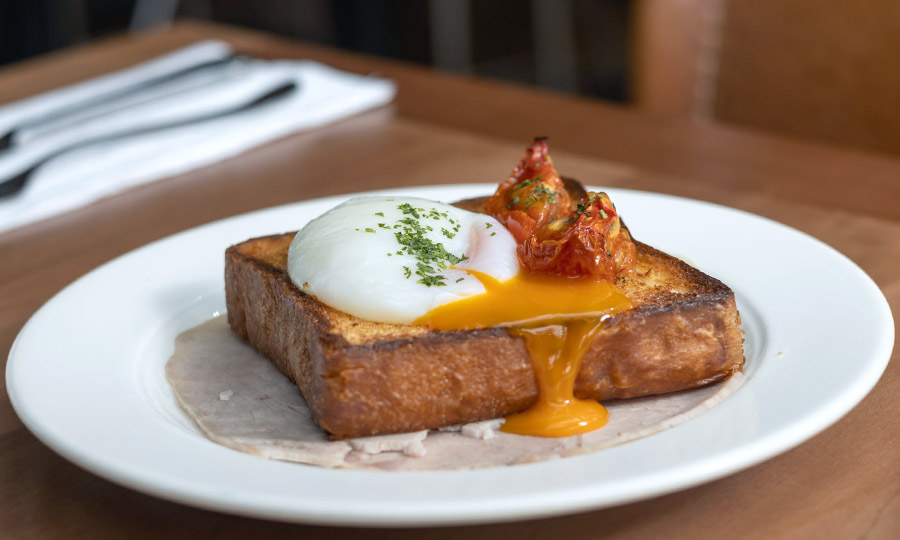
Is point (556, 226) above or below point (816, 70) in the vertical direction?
above

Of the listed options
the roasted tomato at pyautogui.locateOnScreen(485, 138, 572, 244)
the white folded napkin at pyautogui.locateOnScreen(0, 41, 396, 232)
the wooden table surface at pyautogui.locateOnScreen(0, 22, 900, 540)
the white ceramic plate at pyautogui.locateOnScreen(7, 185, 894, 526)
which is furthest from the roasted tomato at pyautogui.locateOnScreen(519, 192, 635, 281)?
the white folded napkin at pyautogui.locateOnScreen(0, 41, 396, 232)

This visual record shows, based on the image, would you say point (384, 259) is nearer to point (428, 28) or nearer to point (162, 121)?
point (162, 121)

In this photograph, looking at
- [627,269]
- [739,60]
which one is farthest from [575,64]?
[627,269]

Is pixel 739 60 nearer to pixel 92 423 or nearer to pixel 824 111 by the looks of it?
pixel 824 111

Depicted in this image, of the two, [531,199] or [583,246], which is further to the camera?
[531,199]

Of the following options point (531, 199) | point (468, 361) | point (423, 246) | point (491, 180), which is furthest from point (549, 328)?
point (491, 180)

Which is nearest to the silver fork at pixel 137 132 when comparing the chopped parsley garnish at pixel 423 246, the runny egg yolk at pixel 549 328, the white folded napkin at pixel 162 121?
the white folded napkin at pixel 162 121

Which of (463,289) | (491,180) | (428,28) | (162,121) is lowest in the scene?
(428,28)
